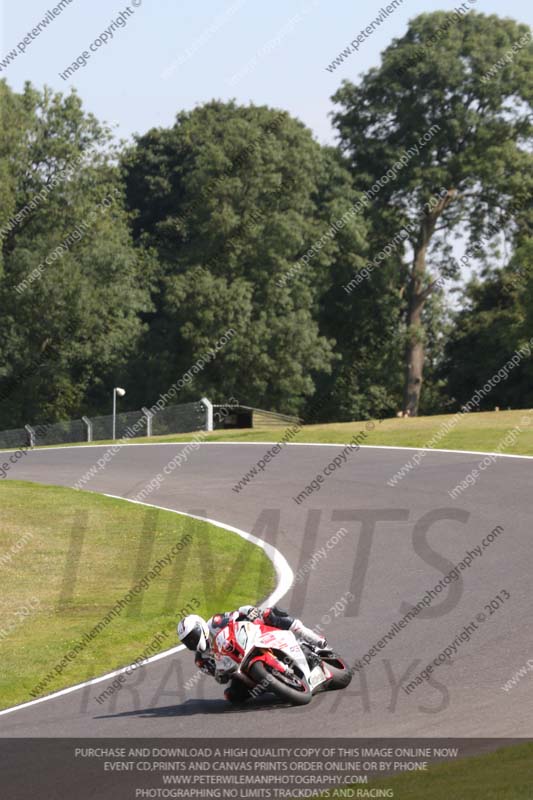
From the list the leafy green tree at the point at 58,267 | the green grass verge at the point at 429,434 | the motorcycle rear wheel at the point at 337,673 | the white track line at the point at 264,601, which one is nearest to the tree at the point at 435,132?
the leafy green tree at the point at 58,267

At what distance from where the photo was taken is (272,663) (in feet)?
34.6

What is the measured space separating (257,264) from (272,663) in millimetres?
49074

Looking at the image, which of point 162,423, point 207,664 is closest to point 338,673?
point 207,664

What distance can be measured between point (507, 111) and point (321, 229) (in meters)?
11.9

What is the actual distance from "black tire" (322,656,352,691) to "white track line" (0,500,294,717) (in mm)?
2892

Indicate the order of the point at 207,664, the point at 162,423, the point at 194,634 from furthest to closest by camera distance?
the point at 162,423
the point at 207,664
the point at 194,634

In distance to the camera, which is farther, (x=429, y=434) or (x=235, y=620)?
(x=429, y=434)

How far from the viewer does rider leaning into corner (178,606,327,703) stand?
1068cm

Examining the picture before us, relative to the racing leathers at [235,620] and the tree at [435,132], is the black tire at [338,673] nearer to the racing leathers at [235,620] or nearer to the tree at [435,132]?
the racing leathers at [235,620]

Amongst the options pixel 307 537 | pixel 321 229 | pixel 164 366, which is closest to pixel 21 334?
pixel 164 366

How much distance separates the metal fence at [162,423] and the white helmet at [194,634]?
1274 inches

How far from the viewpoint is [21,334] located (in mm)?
59219
